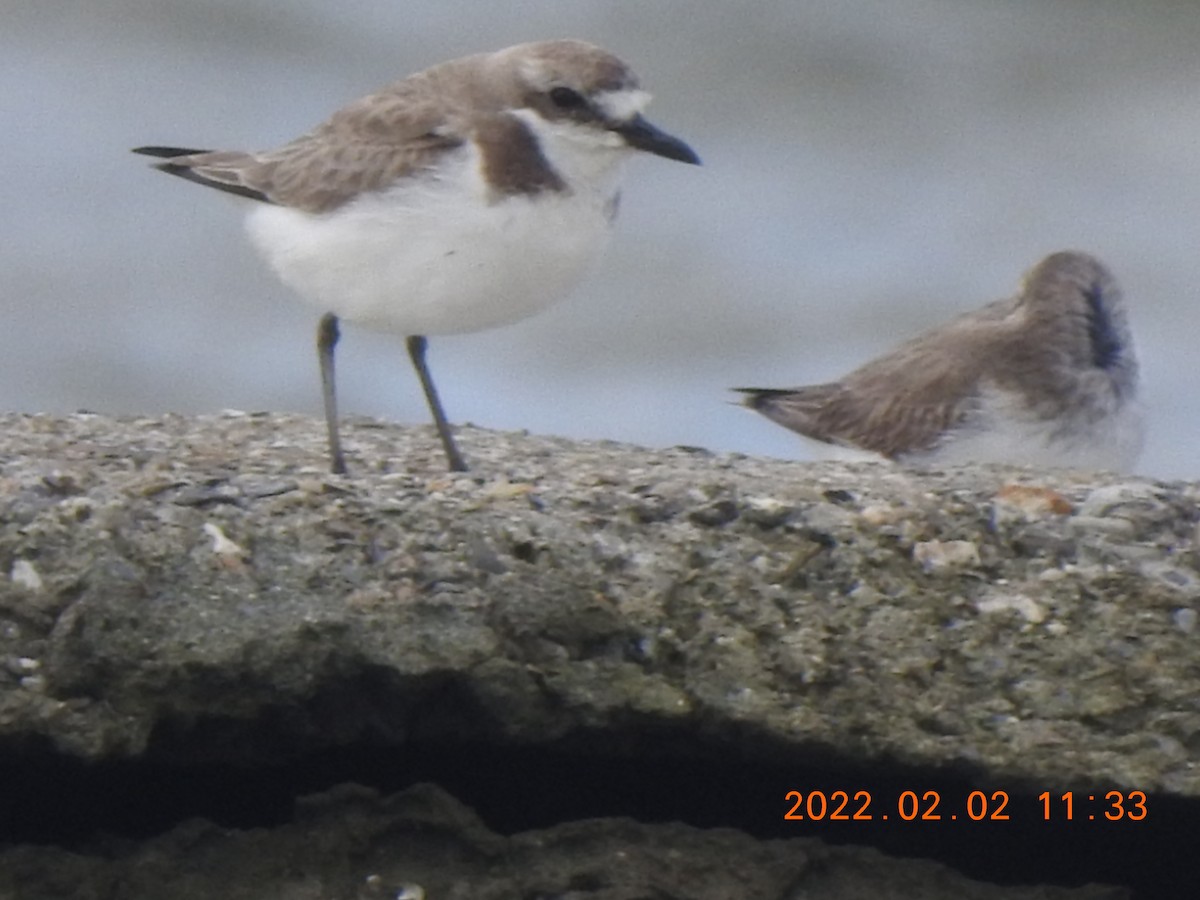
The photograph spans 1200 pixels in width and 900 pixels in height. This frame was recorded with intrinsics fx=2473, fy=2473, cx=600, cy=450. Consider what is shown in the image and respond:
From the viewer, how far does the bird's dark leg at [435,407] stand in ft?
16.7

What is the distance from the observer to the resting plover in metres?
5.02

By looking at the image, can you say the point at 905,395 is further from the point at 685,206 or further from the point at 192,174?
the point at 685,206

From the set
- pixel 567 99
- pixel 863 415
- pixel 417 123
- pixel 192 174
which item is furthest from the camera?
pixel 863 415

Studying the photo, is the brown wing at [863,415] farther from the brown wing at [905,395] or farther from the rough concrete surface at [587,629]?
the rough concrete surface at [587,629]

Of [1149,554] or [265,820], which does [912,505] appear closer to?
[1149,554]

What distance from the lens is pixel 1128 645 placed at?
404 cm

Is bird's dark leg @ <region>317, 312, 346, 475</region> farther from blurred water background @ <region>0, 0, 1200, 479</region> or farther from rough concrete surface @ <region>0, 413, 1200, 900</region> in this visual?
blurred water background @ <region>0, 0, 1200, 479</region>

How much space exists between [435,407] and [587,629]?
4.53ft

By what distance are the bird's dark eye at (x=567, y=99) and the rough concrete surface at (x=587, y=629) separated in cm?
122

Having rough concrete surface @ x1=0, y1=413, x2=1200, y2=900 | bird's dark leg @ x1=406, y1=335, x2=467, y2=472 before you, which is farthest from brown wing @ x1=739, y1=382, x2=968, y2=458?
rough concrete surface @ x1=0, y1=413, x2=1200, y2=900

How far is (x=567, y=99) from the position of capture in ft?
17.1

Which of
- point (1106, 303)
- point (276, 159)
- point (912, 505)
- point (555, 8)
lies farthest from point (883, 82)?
point (912, 505)
